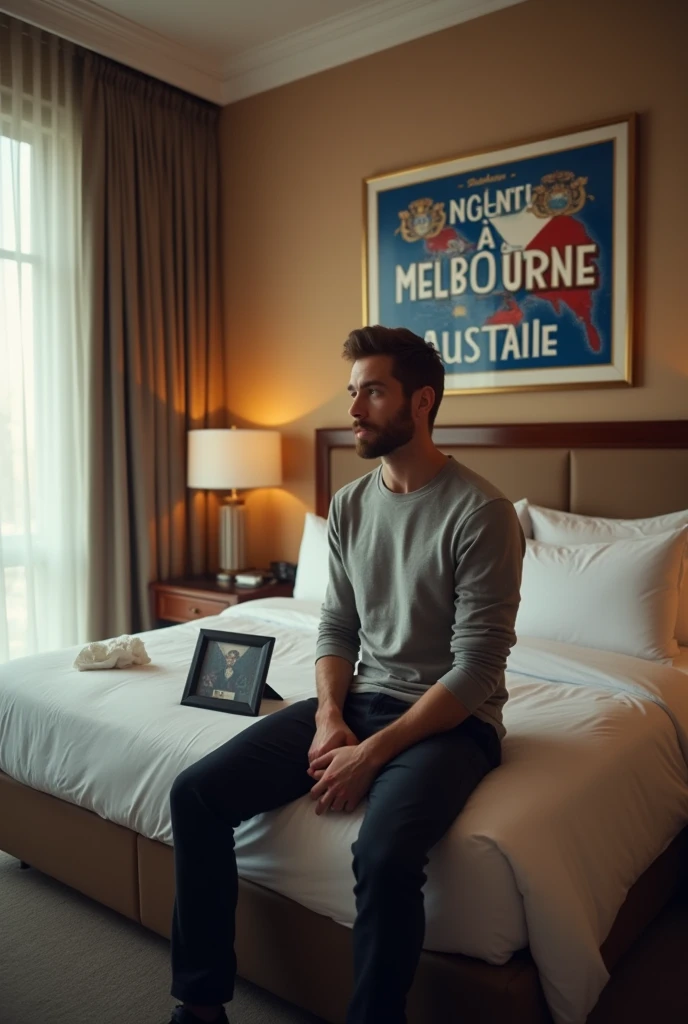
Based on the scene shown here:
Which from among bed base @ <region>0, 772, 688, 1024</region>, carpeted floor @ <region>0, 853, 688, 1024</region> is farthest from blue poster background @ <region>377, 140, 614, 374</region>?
carpeted floor @ <region>0, 853, 688, 1024</region>

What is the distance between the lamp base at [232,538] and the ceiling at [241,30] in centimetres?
206

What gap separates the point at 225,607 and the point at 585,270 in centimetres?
205

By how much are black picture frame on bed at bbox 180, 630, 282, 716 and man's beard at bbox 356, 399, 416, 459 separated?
0.63m

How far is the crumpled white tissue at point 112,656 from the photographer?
2.65m

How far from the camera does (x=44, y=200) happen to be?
3.80 metres

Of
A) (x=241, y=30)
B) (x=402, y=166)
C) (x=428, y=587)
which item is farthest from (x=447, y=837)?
(x=241, y=30)

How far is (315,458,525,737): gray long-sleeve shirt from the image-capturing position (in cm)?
188

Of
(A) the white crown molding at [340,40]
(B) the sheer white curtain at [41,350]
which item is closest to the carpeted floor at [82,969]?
(B) the sheer white curtain at [41,350]

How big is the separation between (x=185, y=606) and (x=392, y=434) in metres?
2.27

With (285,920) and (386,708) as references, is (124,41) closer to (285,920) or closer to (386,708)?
(386,708)

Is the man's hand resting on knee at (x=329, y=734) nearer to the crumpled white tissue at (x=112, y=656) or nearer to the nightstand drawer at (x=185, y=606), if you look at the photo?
the crumpled white tissue at (x=112, y=656)

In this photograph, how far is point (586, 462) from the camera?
130 inches

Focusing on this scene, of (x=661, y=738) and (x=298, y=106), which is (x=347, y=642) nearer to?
(x=661, y=738)

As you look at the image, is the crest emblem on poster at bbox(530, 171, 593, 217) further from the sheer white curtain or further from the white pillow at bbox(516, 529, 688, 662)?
the sheer white curtain
